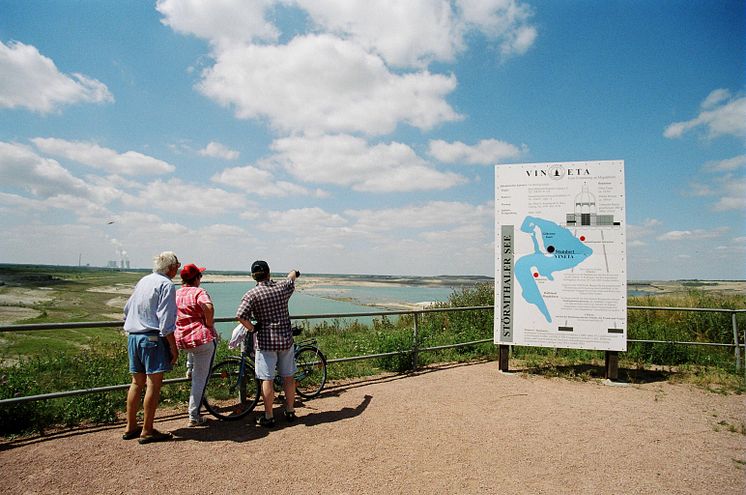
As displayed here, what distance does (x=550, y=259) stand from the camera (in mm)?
7355

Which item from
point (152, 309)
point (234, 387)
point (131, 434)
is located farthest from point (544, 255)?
point (131, 434)

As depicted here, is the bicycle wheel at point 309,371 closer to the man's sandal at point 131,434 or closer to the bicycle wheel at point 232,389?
the bicycle wheel at point 232,389

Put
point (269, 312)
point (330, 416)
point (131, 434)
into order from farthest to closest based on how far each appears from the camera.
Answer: point (330, 416)
point (269, 312)
point (131, 434)

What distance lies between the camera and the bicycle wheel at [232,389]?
5031mm

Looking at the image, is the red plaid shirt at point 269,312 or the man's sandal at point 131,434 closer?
the man's sandal at point 131,434

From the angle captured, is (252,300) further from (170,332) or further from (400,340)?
(400,340)

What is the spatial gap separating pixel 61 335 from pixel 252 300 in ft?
69.8

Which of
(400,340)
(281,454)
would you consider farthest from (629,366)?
(281,454)

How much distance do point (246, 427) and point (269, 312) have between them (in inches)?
52.5

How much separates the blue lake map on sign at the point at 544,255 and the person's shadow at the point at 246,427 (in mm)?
3793

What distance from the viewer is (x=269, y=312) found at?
4.77m

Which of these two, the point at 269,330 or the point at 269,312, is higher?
the point at 269,312

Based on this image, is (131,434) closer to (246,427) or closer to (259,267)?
(246,427)

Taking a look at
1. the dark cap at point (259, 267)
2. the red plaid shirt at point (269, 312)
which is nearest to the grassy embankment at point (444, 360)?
the red plaid shirt at point (269, 312)
